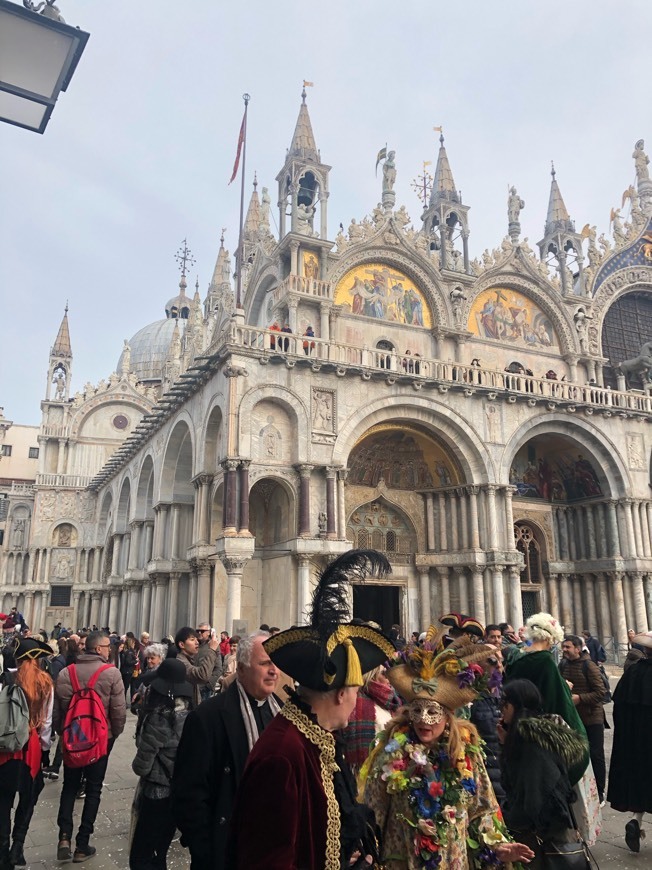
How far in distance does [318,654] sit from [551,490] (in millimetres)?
25085

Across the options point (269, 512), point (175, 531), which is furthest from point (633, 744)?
point (175, 531)

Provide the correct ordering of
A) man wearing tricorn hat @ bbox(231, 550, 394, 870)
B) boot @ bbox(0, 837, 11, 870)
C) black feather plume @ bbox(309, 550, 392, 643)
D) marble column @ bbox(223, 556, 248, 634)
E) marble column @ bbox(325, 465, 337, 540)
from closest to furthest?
1. man wearing tricorn hat @ bbox(231, 550, 394, 870)
2. black feather plume @ bbox(309, 550, 392, 643)
3. boot @ bbox(0, 837, 11, 870)
4. marble column @ bbox(223, 556, 248, 634)
5. marble column @ bbox(325, 465, 337, 540)

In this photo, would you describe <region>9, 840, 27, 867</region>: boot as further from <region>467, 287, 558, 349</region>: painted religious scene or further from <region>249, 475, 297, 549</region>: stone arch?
<region>467, 287, 558, 349</region>: painted religious scene

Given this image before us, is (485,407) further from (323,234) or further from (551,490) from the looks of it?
(323,234)

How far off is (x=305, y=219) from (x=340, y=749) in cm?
2265

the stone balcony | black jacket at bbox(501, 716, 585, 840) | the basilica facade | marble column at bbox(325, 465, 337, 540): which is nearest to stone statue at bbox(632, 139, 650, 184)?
the basilica facade

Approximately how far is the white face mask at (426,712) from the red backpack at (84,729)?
3.82m

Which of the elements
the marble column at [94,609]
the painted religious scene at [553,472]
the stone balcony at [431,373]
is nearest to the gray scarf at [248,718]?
the stone balcony at [431,373]

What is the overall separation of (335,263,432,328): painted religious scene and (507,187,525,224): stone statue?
6.25 m

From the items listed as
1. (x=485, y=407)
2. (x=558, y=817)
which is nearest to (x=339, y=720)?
(x=558, y=817)

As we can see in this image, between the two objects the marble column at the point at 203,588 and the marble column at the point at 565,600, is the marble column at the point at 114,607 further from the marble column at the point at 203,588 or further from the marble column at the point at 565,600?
the marble column at the point at 565,600

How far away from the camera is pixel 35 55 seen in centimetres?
379

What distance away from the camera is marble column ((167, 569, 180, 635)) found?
2350 cm

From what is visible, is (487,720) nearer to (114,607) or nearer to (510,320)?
(510,320)
